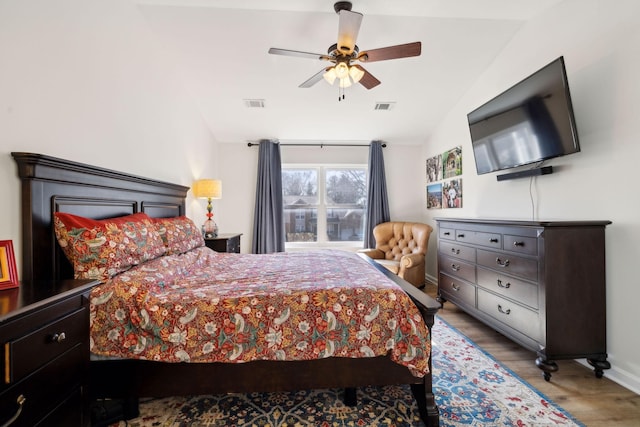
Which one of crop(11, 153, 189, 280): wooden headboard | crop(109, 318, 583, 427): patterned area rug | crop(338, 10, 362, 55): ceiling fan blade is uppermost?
crop(338, 10, 362, 55): ceiling fan blade

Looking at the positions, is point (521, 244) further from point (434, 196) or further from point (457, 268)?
point (434, 196)

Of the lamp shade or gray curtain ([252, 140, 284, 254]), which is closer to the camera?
the lamp shade

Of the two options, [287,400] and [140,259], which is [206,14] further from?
[287,400]

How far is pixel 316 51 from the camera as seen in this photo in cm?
301

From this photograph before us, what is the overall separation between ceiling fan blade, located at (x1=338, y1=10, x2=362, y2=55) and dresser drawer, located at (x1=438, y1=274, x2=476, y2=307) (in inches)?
93.1

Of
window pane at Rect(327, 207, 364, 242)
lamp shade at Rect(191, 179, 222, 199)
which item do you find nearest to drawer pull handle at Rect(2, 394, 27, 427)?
lamp shade at Rect(191, 179, 222, 199)

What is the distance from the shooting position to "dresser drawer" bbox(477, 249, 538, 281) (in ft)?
6.88

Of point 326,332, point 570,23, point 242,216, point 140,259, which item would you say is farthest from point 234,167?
point 570,23

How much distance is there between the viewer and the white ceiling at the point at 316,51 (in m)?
2.54

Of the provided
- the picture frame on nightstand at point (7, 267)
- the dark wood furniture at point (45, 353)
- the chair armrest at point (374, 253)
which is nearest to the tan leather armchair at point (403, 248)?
the chair armrest at point (374, 253)

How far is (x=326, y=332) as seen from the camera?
4.96 ft

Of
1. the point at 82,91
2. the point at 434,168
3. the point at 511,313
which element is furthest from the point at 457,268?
the point at 82,91

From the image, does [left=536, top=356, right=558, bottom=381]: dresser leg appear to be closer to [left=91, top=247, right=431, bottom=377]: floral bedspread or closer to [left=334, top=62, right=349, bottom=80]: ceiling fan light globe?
[left=91, top=247, right=431, bottom=377]: floral bedspread

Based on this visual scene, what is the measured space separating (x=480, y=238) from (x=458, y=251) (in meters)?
0.40
